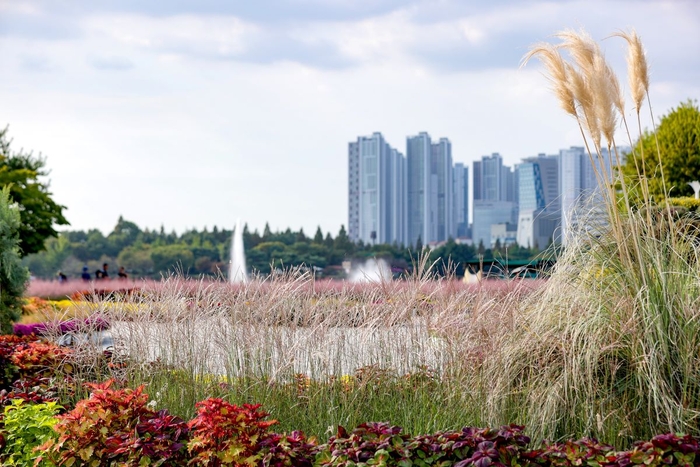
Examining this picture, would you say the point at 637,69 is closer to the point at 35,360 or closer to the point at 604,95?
the point at 604,95

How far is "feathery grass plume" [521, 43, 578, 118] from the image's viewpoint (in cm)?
448

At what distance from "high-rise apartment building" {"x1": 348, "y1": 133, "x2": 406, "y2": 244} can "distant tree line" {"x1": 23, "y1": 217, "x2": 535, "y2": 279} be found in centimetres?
4479

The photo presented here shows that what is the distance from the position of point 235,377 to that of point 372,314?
0.84 m

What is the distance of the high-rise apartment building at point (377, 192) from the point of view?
103688 millimetres

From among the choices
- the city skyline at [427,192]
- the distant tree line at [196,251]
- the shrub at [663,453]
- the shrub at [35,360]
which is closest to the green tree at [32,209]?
the shrub at [35,360]

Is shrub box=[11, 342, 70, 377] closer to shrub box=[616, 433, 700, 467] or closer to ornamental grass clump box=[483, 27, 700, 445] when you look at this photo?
ornamental grass clump box=[483, 27, 700, 445]

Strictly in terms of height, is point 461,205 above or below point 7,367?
above

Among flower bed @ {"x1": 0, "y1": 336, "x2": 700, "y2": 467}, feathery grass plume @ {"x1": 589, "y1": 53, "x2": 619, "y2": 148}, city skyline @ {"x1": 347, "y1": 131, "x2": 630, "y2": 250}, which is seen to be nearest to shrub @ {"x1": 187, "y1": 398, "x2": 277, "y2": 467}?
flower bed @ {"x1": 0, "y1": 336, "x2": 700, "y2": 467}

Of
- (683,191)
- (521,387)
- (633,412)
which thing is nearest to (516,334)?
(521,387)

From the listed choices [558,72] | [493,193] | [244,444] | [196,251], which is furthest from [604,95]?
[493,193]

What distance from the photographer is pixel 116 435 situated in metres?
3.53

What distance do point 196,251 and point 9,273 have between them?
142ft

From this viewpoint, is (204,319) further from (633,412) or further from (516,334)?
(633,412)

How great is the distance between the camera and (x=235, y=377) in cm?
427
